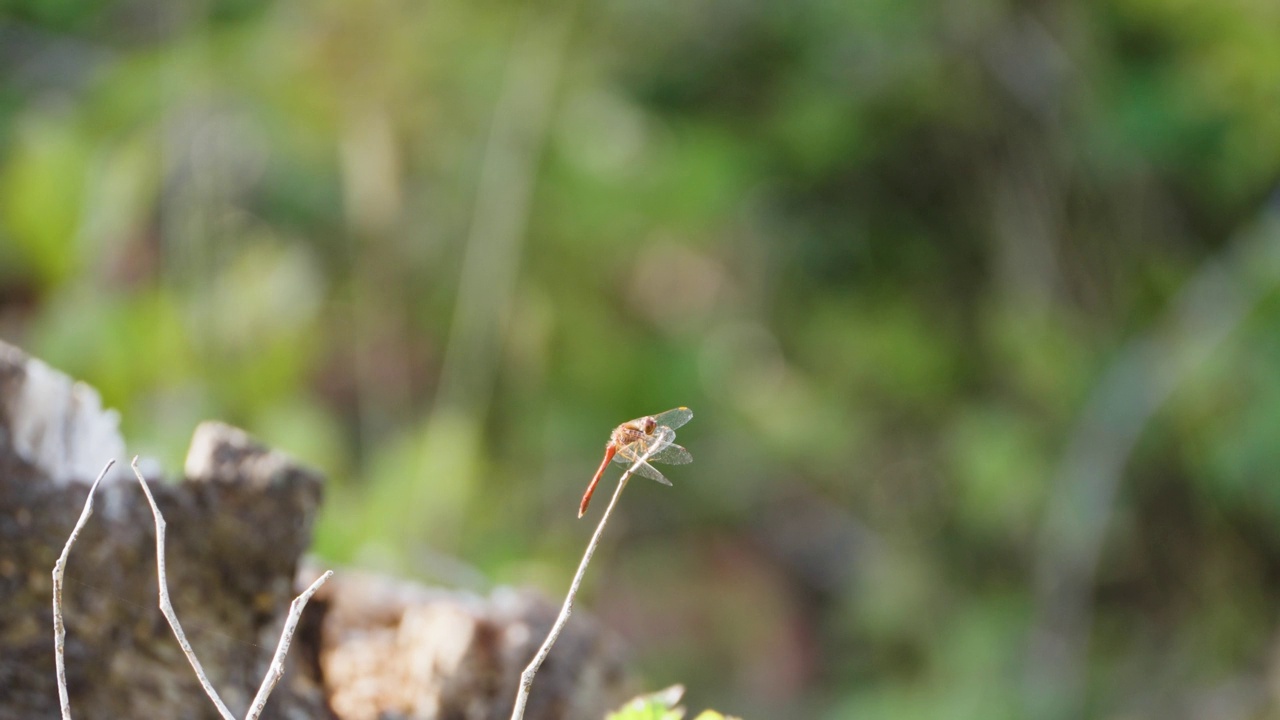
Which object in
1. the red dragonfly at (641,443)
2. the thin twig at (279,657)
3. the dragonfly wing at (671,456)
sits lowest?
the thin twig at (279,657)

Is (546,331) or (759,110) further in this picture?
(759,110)

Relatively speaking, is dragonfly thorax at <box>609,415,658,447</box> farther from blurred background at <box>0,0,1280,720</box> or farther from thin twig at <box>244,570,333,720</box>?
blurred background at <box>0,0,1280,720</box>

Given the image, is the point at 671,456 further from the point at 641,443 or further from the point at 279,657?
the point at 279,657

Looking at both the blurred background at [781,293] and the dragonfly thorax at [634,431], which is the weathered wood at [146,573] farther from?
the blurred background at [781,293]

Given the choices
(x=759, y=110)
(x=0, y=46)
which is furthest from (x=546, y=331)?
(x=0, y=46)

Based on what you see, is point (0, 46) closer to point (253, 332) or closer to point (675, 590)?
point (253, 332)

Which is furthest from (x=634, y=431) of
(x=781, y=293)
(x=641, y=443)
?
(x=781, y=293)

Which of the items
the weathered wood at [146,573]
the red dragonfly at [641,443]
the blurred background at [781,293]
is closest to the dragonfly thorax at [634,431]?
the red dragonfly at [641,443]

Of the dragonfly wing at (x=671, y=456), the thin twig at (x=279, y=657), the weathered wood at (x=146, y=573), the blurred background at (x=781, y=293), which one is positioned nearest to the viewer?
the thin twig at (x=279, y=657)

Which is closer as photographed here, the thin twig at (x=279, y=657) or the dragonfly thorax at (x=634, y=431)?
the thin twig at (x=279, y=657)
